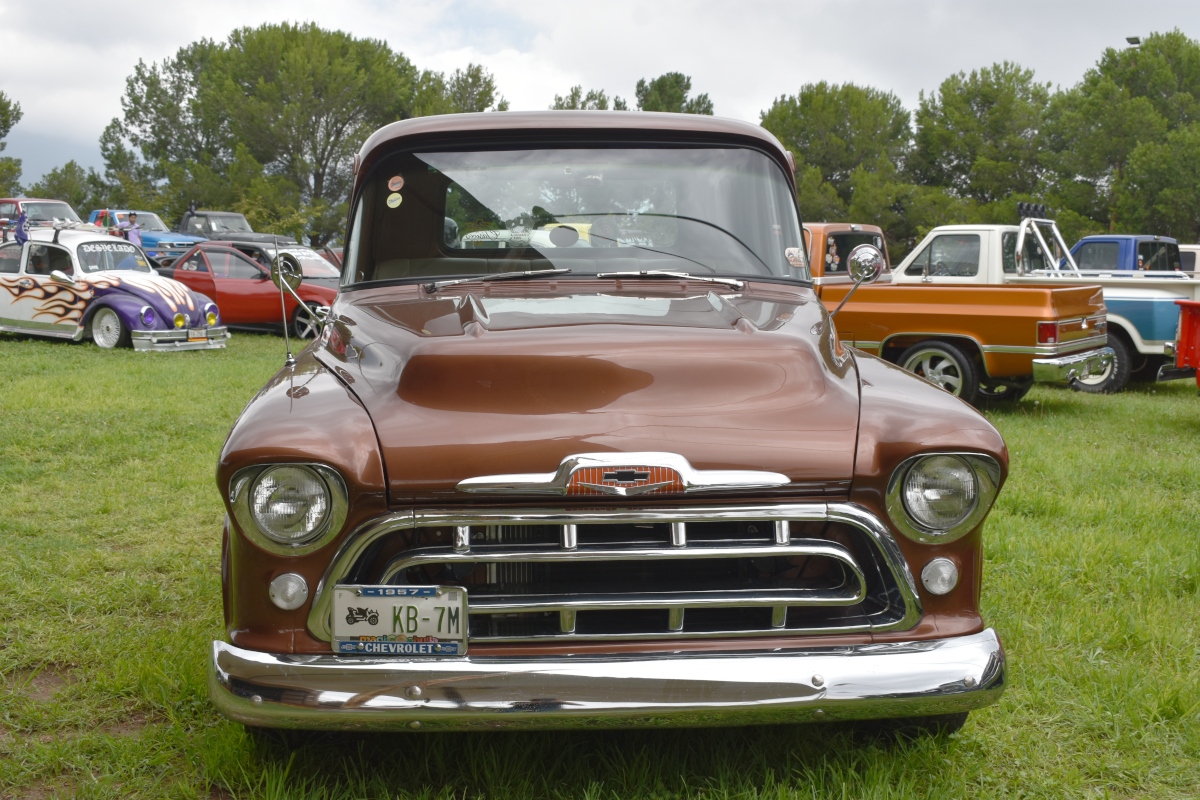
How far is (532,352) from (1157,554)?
3.56m

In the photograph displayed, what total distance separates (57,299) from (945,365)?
11.0 meters

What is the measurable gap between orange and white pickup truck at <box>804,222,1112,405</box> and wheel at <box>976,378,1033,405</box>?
0.01 m

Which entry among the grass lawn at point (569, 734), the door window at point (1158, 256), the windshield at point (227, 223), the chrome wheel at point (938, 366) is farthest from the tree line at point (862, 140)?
the grass lawn at point (569, 734)

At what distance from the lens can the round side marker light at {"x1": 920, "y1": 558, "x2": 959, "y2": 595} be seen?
2.47 meters

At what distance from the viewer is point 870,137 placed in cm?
5031

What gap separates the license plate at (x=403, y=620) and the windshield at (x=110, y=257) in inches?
523

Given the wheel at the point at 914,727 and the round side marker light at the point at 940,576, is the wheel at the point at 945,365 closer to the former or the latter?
the wheel at the point at 914,727

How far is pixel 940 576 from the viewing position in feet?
8.12

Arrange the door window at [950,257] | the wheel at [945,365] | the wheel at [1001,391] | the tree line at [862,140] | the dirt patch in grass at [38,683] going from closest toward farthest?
the dirt patch in grass at [38,683]
the wheel at [945,365]
the wheel at [1001,391]
the door window at [950,257]
the tree line at [862,140]

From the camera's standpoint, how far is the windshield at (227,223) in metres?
28.0

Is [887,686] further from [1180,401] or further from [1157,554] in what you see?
[1180,401]

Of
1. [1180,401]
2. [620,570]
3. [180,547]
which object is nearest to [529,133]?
[620,570]

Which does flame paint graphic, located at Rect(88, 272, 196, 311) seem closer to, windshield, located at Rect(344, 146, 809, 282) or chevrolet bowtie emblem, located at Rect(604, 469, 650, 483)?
windshield, located at Rect(344, 146, 809, 282)

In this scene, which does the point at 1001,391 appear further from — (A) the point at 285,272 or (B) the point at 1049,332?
(A) the point at 285,272
